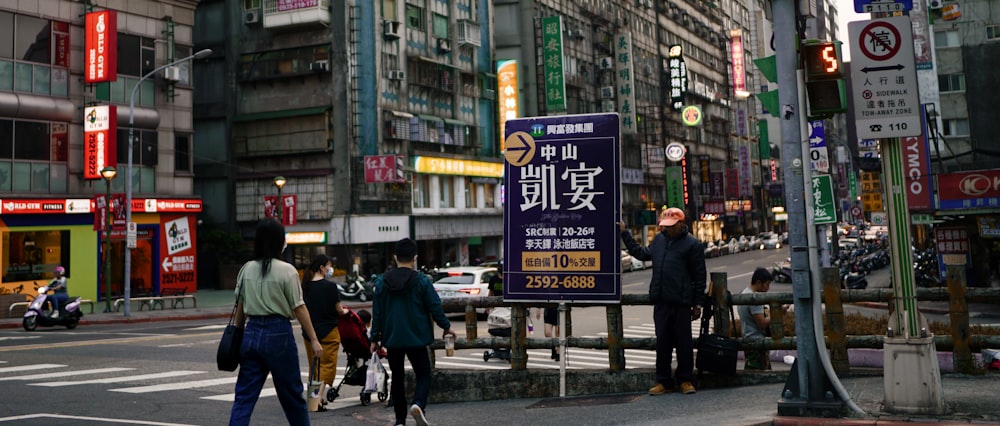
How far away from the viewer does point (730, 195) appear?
10275cm

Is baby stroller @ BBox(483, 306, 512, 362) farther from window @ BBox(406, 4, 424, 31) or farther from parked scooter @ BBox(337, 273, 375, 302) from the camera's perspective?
window @ BBox(406, 4, 424, 31)

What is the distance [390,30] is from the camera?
160 ft

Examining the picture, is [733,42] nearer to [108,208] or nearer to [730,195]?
[730,195]

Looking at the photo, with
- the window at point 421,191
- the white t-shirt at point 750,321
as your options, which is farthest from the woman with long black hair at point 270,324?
the window at point 421,191

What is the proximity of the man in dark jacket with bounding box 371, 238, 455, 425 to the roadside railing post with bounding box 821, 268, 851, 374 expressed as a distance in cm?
406

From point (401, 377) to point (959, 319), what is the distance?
227 inches

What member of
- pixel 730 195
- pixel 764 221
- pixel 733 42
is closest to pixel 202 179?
pixel 730 195

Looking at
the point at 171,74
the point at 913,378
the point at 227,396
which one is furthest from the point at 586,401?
the point at 171,74

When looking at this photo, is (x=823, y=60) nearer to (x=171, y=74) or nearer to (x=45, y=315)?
(x=45, y=315)

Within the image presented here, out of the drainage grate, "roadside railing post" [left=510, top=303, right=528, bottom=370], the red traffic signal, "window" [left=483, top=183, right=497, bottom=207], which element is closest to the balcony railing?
"window" [left=483, top=183, right=497, bottom=207]

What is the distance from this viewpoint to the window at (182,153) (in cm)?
4041

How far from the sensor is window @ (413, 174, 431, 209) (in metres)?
51.4

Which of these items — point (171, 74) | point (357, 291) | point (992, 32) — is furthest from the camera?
point (992, 32)

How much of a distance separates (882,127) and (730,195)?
Answer: 9716 centimetres
